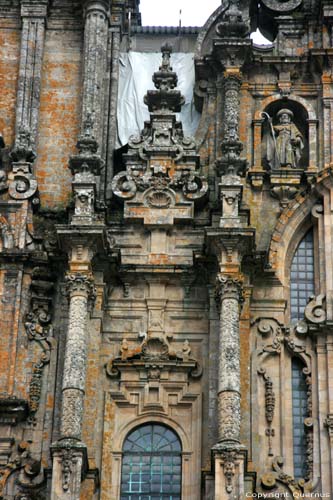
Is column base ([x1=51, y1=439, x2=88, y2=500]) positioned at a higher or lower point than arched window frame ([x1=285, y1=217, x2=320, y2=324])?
lower

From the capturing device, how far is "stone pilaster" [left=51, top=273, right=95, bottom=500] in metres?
27.1

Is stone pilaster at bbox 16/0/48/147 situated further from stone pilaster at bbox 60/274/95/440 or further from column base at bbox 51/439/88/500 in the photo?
column base at bbox 51/439/88/500

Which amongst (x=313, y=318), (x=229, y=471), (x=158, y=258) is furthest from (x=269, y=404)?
(x=158, y=258)

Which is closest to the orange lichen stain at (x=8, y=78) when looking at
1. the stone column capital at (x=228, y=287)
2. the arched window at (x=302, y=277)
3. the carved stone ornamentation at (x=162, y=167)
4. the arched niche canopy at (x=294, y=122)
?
the carved stone ornamentation at (x=162, y=167)

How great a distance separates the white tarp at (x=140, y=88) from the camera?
32.2 metres

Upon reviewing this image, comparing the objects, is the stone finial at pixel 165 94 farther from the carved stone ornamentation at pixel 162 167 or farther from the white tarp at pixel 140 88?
the white tarp at pixel 140 88

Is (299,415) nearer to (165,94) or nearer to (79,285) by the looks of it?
(79,285)

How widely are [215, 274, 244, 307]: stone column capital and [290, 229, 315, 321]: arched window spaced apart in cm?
135

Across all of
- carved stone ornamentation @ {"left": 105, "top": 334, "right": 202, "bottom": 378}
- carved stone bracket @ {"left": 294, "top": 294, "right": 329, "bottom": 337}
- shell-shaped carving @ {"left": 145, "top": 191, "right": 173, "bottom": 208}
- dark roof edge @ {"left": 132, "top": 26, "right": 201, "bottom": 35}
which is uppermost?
dark roof edge @ {"left": 132, "top": 26, "right": 201, "bottom": 35}

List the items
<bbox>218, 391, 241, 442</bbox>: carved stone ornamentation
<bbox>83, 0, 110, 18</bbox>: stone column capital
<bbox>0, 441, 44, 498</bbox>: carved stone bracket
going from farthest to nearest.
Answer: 1. <bbox>83, 0, 110, 18</bbox>: stone column capital
2. <bbox>0, 441, 44, 498</bbox>: carved stone bracket
3. <bbox>218, 391, 241, 442</bbox>: carved stone ornamentation

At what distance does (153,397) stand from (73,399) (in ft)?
5.62

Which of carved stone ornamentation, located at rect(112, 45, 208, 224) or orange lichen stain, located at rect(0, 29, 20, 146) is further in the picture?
orange lichen stain, located at rect(0, 29, 20, 146)

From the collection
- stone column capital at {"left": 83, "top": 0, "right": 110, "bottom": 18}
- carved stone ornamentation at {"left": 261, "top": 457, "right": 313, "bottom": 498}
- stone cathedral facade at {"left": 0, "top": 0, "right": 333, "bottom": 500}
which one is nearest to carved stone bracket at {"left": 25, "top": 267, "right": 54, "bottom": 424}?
stone cathedral facade at {"left": 0, "top": 0, "right": 333, "bottom": 500}

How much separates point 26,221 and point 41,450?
4.03 meters
